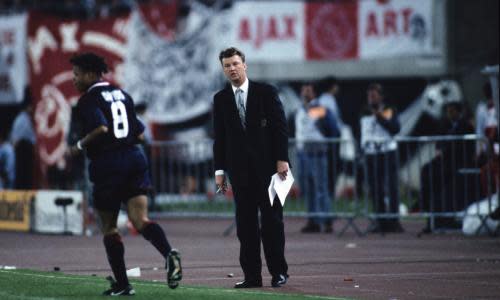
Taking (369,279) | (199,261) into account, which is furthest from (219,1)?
(369,279)

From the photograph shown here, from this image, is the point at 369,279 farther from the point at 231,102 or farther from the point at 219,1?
the point at 219,1

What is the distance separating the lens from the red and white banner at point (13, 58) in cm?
3134

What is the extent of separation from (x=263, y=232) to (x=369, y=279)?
118cm

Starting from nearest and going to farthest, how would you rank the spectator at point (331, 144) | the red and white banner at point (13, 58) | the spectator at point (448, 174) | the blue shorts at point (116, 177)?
the blue shorts at point (116, 177) → the spectator at point (448, 174) → the spectator at point (331, 144) → the red and white banner at point (13, 58)

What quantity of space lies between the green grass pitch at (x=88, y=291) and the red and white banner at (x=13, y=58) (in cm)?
1910

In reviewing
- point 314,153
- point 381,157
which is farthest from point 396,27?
point 381,157

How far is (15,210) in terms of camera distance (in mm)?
21781

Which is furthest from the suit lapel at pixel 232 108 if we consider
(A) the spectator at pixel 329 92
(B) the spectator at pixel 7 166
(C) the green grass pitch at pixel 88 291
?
(B) the spectator at pixel 7 166

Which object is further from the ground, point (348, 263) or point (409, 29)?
point (409, 29)

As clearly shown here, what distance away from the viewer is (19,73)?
31344mm

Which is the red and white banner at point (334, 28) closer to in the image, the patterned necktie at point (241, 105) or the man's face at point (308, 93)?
the man's face at point (308, 93)

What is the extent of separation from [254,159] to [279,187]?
0.31 m

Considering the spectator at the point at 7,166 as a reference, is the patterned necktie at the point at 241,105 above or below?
above

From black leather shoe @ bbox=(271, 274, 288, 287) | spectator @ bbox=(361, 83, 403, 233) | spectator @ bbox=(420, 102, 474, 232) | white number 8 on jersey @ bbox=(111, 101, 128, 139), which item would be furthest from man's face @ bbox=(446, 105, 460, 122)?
white number 8 on jersey @ bbox=(111, 101, 128, 139)
